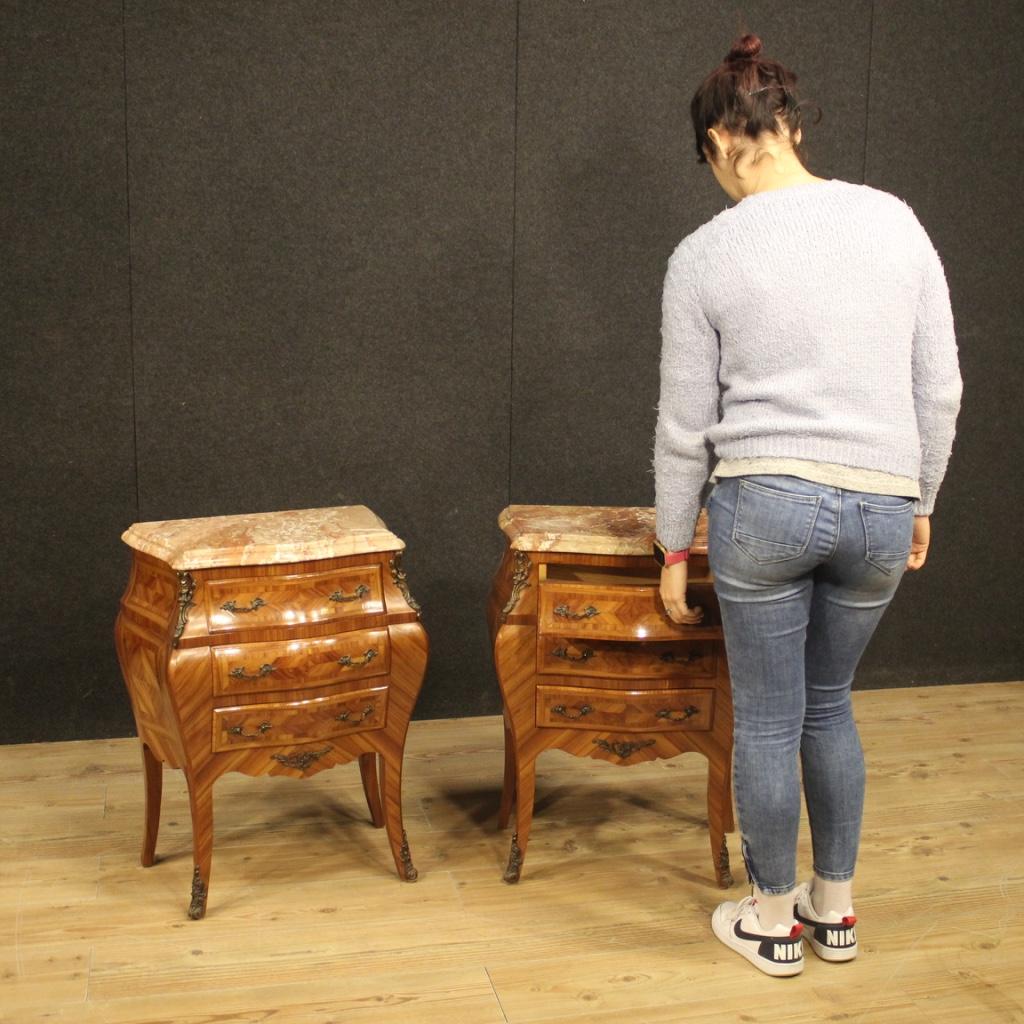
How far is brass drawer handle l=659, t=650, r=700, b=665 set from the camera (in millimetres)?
2508

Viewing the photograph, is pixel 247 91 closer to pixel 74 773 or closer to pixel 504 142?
pixel 504 142

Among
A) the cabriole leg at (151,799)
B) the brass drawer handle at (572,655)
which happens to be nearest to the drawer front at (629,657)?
the brass drawer handle at (572,655)

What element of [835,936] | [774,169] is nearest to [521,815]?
[835,936]

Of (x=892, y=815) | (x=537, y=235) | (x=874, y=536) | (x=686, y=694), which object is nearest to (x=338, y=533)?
(x=686, y=694)

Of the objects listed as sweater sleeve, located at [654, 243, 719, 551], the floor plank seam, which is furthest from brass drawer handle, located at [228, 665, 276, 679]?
sweater sleeve, located at [654, 243, 719, 551]

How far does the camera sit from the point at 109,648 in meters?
3.33

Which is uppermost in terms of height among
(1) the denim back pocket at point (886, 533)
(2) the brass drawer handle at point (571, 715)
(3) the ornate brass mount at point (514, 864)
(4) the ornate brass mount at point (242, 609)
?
(1) the denim back pocket at point (886, 533)

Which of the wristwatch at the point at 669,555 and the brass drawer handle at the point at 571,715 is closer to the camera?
the wristwatch at the point at 669,555

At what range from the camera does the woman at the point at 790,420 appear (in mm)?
1995

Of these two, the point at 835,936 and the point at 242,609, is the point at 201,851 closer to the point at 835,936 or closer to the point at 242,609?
the point at 242,609

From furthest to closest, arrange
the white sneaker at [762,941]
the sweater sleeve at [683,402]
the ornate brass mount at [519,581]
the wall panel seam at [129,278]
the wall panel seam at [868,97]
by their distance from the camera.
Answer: the wall panel seam at [868,97]
the wall panel seam at [129,278]
the ornate brass mount at [519,581]
the white sneaker at [762,941]
the sweater sleeve at [683,402]

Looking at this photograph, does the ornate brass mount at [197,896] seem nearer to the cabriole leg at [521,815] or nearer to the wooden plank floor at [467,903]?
the wooden plank floor at [467,903]

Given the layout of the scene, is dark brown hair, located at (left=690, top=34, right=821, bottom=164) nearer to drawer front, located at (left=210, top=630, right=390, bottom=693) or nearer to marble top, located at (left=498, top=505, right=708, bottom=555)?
marble top, located at (left=498, top=505, right=708, bottom=555)

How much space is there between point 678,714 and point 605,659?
20 cm
